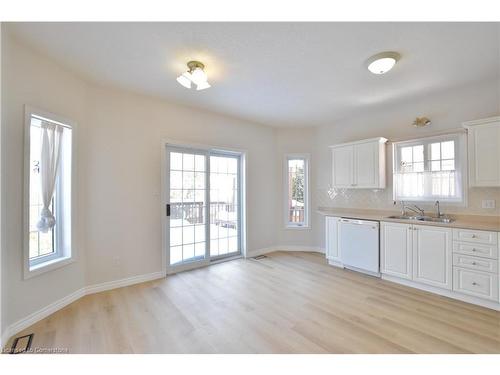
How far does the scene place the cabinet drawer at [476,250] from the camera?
2465 millimetres

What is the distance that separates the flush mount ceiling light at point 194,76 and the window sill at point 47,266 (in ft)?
7.84

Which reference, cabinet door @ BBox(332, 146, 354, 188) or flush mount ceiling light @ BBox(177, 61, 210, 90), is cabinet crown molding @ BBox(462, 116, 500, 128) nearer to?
cabinet door @ BBox(332, 146, 354, 188)

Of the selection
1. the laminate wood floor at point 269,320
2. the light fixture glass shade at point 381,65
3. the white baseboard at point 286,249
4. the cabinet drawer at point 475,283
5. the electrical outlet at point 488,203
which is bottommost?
the laminate wood floor at point 269,320

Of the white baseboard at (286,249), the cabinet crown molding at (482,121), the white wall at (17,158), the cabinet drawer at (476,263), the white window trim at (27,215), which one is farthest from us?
the white baseboard at (286,249)

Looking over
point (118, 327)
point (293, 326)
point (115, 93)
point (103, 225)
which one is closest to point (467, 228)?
point (293, 326)

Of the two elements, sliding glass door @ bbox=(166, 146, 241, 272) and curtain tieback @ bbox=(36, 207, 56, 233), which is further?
sliding glass door @ bbox=(166, 146, 241, 272)

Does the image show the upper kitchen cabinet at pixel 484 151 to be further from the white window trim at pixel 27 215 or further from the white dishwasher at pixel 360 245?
the white window trim at pixel 27 215

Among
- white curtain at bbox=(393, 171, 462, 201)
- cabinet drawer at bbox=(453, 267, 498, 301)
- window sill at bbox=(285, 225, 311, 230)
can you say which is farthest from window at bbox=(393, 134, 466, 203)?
window sill at bbox=(285, 225, 311, 230)

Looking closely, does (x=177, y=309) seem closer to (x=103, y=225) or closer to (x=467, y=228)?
(x=103, y=225)

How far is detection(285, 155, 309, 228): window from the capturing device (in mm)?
5000

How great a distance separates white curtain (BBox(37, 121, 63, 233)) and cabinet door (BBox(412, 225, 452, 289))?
4384 millimetres

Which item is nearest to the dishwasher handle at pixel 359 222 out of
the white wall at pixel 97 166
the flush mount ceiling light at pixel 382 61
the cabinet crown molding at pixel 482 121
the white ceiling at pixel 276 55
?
the cabinet crown molding at pixel 482 121

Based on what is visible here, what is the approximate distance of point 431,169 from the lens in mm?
3367

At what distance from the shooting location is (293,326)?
7.10 feet
